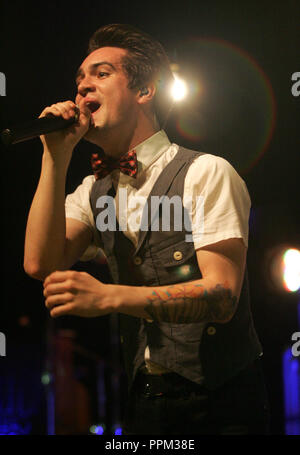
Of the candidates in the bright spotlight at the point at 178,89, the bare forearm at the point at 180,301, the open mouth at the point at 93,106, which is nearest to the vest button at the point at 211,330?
the bare forearm at the point at 180,301

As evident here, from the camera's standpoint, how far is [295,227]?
1.90 meters

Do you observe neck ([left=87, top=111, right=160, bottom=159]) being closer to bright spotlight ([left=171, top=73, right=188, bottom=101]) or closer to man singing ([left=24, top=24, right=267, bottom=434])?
man singing ([left=24, top=24, right=267, bottom=434])

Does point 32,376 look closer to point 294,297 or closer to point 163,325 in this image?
point 294,297

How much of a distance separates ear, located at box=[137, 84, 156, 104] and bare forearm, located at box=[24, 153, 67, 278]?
326 millimetres

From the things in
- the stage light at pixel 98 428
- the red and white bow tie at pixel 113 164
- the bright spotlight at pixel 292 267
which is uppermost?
the red and white bow tie at pixel 113 164

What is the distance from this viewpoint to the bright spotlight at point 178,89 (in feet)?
5.51

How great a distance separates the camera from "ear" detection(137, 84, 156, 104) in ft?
4.95

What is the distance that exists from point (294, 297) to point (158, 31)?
1.56 metres

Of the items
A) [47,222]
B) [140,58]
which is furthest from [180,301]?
[140,58]

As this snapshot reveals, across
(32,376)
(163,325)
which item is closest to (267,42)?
(163,325)

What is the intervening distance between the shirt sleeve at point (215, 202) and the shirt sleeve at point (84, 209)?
0.29 m

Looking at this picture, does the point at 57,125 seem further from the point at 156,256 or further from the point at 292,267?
the point at 292,267

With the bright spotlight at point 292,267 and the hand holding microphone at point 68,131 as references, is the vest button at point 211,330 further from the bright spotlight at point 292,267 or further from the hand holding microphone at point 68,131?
the bright spotlight at point 292,267
